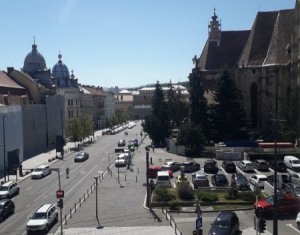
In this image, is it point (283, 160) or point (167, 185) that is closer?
point (167, 185)

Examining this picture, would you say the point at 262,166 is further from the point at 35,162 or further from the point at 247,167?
the point at 35,162

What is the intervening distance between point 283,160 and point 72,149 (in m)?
37.3

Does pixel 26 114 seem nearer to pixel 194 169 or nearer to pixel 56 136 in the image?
pixel 56 136

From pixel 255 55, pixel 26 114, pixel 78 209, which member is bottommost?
pixel 78 209

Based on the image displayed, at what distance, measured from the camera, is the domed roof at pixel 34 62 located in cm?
9456

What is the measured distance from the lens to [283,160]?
52625mm

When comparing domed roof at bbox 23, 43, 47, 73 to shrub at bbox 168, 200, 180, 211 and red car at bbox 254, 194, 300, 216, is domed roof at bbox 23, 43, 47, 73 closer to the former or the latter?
shrub at bbox 168, 200, 180, 211

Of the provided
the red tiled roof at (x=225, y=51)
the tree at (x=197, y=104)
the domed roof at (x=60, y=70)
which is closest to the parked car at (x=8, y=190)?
the tree at (x=197, y=104)

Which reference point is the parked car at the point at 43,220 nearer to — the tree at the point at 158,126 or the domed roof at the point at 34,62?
the tree at the point at 158,126

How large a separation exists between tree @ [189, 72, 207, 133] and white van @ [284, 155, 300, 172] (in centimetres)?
1807

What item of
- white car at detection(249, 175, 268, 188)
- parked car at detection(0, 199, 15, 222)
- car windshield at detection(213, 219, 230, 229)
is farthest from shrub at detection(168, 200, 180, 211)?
parked car at detection(0, 199, 15, 222)

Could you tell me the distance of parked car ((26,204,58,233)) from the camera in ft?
94.4

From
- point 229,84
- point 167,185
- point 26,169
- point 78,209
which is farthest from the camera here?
point 229,84

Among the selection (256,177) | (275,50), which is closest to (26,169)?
(256,177)
